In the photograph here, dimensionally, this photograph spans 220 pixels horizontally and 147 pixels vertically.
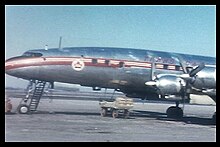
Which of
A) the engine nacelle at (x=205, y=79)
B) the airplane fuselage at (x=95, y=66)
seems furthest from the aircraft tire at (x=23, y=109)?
the engine nacelle at (x=205, y=79)

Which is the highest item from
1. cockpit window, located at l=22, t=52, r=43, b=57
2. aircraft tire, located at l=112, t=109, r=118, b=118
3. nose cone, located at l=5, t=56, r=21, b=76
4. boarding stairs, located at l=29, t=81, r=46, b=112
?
cockpit window, located at l=22, t=52, r=43, b=57

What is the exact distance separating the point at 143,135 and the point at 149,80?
9949mm

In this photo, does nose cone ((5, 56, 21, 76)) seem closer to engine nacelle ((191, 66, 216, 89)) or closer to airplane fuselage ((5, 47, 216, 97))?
airplane fuselage ((5, 47, 216, 97))

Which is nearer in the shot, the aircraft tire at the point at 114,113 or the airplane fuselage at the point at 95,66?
the airplane fuselage at the point at 95,66

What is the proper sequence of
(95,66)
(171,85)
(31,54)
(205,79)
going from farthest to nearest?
1. (31,54)
2. (95,66)
3. (171,85)
4. (205,79)

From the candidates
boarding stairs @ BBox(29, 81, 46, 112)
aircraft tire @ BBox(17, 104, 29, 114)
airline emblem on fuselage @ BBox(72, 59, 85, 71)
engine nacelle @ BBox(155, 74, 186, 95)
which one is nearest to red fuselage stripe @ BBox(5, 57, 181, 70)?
airline emblem on fuselage @ BBox(72, 59, 85, 71)

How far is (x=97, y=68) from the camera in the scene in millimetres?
24703

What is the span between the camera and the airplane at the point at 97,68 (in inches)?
956

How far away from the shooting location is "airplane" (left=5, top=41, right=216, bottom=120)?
79.7 feet

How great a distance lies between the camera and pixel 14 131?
15023mm

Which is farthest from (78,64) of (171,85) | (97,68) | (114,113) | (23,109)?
(171,85)

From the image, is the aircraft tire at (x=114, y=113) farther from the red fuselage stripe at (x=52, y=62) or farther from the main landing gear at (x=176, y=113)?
the main landing gear at (x=176, y=113)

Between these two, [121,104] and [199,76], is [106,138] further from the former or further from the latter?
[121,104]

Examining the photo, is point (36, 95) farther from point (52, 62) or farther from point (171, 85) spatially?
point (171, 85)
